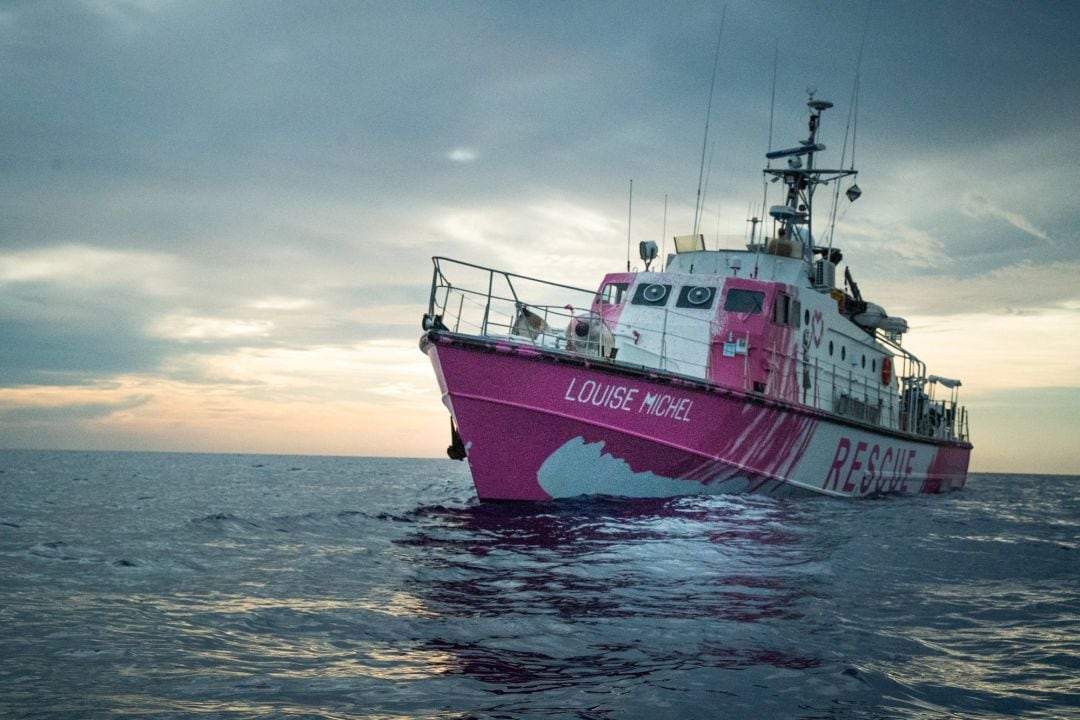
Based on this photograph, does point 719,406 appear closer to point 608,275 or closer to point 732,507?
point 732,507

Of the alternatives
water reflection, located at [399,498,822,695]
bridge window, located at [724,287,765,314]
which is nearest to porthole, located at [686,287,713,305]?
bridge window, located at [724,287,765,314]

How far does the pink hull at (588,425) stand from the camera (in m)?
13.3

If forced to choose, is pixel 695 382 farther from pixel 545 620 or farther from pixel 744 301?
pixel 545 620

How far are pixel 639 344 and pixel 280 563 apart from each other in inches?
348

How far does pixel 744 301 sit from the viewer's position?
16.8 metres

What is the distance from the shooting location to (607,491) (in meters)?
13.8

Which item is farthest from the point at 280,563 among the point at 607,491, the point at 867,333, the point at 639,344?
the point at 867,333

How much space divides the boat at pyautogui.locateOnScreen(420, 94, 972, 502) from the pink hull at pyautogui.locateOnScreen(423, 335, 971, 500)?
22 millimetres

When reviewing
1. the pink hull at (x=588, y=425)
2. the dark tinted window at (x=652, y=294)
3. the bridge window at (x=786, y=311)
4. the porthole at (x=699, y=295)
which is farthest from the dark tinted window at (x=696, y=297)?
the pink hull at (x=588, y=425)

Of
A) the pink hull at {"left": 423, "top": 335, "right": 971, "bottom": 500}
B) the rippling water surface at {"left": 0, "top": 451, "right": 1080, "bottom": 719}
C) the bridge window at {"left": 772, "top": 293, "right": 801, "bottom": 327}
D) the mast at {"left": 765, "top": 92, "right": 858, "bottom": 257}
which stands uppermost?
the mast at {"left": 765, "top": 92, "right": 858, "bottom": 257}

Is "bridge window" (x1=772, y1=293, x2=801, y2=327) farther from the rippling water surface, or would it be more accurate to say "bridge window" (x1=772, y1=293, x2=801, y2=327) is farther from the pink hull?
the rippling water surface

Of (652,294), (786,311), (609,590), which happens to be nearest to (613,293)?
(652,294)

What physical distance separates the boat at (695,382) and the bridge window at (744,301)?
0.02 meters

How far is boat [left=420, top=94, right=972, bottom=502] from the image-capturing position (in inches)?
526
